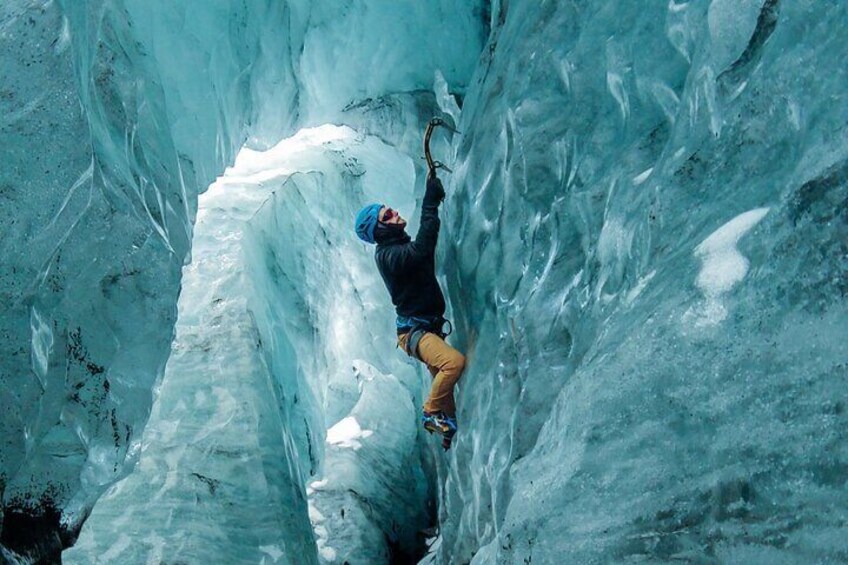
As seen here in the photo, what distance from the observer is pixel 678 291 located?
2332 millimetres

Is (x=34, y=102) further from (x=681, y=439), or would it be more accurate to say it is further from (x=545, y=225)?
(x=681, y=439)

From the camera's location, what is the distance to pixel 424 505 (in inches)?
300

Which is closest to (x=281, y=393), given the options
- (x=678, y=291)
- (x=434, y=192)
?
(x=434, y=192)

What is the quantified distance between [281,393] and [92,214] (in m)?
2.94

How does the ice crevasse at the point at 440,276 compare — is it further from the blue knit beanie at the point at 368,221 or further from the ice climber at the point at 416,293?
the blue knit beanie at the point at 368,221

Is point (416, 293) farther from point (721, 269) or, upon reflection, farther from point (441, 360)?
point (721, 269)

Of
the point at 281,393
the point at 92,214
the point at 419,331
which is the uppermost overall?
the point at 281,393

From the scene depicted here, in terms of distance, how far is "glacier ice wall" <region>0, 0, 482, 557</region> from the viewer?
149 inches

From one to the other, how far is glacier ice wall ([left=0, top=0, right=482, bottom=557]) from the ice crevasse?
15 millimetres

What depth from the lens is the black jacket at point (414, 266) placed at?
4.16m

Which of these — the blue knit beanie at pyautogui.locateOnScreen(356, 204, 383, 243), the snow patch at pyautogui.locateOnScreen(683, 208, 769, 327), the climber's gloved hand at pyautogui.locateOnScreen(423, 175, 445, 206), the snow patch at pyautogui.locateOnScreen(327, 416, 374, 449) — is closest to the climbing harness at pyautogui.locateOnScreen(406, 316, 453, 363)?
the blue knit beanie at pyautogui.locateOnScreen(356, 204, 383, 243)

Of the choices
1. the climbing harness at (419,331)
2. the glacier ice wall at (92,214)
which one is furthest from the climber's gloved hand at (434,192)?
the glacier ice wall at (92,214)

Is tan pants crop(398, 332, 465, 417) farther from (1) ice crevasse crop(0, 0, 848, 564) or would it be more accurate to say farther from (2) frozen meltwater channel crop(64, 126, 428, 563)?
(2) frozen meltwater channel crop(64, 126, 428, 563)

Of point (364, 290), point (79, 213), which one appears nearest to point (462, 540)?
point (79, 213)
